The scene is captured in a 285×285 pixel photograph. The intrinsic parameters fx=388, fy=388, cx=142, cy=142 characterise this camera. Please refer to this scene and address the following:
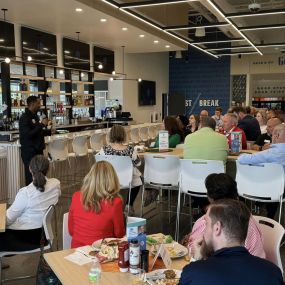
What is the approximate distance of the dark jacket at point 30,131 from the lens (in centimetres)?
583

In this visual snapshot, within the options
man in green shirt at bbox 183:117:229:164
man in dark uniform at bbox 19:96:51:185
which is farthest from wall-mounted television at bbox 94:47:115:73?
man in green shirt at bbox 183:117:229:164

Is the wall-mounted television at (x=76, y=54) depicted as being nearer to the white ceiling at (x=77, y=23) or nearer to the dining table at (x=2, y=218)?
the white ceiling at (x=77, y=23)

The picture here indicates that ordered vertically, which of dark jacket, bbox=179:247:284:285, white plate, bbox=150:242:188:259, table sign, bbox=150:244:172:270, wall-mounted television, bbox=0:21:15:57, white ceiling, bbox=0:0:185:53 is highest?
white ceiling, bbox=0:0:185:53

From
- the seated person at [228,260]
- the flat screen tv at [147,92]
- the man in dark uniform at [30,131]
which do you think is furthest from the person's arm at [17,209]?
the flat screen tv at [147,92]

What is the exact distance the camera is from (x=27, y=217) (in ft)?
10.6

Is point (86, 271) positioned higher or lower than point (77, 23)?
lower

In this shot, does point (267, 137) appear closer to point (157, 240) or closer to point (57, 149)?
point (57, 149)

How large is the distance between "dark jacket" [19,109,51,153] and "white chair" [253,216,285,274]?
13.8 feet

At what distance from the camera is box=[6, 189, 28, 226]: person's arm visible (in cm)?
314

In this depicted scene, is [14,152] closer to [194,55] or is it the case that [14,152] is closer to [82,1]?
[82,1]

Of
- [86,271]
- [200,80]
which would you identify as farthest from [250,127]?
[200,80]

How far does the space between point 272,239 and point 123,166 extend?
261 cm

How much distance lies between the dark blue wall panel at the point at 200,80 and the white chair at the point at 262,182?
1266 cm

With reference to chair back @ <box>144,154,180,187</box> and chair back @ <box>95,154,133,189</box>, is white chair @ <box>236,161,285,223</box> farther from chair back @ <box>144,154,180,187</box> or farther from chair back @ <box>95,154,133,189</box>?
chair back @ <box>95,154,133,189</box>
